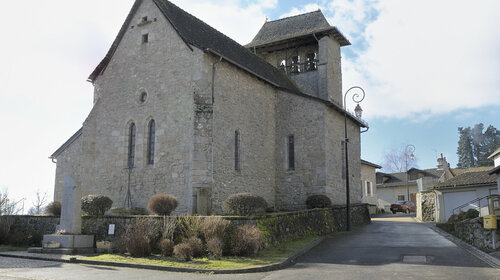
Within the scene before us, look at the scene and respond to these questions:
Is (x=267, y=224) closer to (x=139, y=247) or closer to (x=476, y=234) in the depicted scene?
(x=139, y=247)

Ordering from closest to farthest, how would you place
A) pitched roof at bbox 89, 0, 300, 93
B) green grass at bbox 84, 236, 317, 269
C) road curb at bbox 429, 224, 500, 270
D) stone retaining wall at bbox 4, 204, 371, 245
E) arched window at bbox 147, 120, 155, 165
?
road curb at bbox 429, 224, 500, 270 < green grass at bbox 84, 236, 317, 269 < stone retaining wall at bbox 4, 204, 371, 245 < arched window at bbox 147, 120, 155, 165 < pitched roof at bbox 89, 0, 300, 93

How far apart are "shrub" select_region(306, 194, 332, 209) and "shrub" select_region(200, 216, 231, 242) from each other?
9.60 meters

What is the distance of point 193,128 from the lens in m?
18.0

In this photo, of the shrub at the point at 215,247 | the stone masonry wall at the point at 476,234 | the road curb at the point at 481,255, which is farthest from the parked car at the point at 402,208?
the shrub at the point at 215,247

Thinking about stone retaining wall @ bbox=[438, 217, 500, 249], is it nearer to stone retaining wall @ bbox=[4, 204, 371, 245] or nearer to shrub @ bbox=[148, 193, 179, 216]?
stone retaining wall @ bbox=[4, 204, 371, 245]

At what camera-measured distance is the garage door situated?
27.2 meters

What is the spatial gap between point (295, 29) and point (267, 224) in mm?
21286

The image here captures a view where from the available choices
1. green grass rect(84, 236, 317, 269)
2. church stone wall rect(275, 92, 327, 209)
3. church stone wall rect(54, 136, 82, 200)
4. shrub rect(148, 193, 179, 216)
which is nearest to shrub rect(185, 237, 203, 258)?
green grass rect(84, 236, 317, 269)

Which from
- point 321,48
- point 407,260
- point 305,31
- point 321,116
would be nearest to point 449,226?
point 321,116

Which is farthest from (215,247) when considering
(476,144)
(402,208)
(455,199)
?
(476,144)

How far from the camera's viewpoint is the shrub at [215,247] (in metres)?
12.6

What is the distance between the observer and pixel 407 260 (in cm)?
1233

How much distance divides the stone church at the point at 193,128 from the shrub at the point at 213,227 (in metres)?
3.48

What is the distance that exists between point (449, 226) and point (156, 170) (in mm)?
16429
